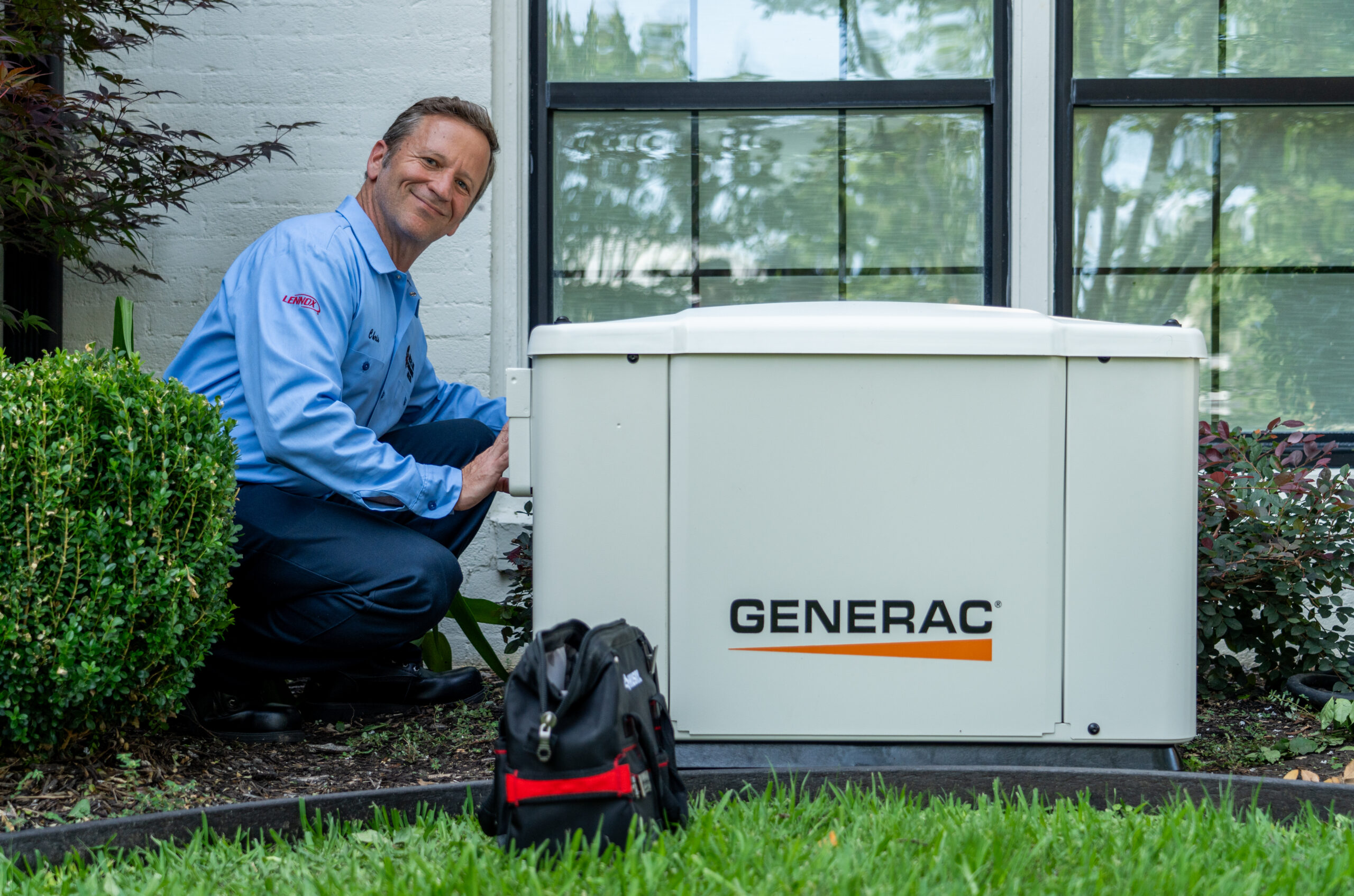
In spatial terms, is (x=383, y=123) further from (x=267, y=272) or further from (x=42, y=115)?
(x=267, y=272)

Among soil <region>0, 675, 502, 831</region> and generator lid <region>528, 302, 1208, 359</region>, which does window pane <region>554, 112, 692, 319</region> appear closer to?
soil <region>0, 675, 502, 831</region>

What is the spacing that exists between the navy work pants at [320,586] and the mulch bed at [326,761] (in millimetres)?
179

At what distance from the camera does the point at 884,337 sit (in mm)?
1675

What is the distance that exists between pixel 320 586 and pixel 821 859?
123 centimetres

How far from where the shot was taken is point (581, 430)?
172cm

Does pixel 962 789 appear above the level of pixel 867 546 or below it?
below

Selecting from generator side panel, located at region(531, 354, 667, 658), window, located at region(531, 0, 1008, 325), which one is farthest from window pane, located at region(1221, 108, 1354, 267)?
generator side panel, located at region(531, 354, 667, 658)

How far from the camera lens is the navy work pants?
211cm

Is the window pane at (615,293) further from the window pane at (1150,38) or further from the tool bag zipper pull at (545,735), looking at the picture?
the tool bag zipper pull at (545,735)

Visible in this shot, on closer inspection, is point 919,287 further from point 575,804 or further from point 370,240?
point 575,804

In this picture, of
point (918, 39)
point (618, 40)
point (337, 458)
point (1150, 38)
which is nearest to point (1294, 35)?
point (1150, 38)

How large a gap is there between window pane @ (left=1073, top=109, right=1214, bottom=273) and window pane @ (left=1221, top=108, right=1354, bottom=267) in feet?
0.26

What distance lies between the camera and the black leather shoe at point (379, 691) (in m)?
2.37

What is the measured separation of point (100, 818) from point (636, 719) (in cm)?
87
